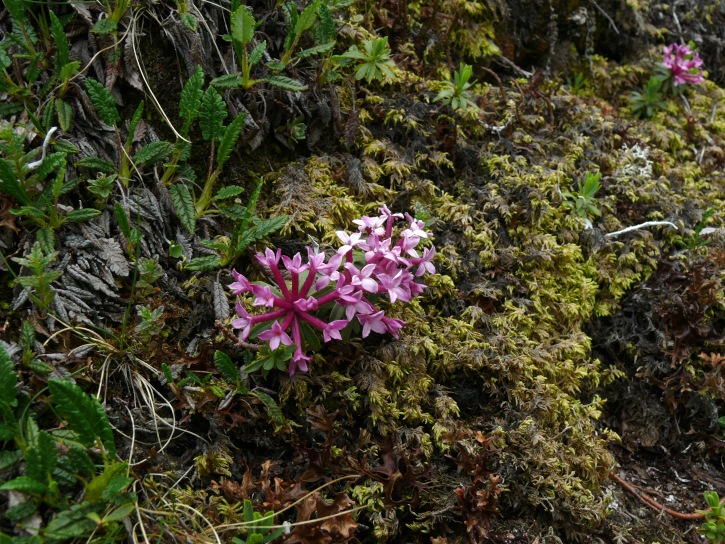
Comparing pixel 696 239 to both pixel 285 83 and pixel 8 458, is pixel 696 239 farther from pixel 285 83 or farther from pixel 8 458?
pixel 8 458

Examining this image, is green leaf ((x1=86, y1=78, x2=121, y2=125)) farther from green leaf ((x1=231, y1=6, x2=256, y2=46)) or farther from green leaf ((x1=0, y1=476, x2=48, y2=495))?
green leaf ((x1=0, y1=476, x2=48, y2=495))

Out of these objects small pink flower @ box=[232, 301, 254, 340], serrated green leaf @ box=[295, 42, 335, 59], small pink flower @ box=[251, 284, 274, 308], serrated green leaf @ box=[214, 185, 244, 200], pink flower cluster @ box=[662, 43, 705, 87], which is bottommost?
small pink flower @ box=[232, 301, 254, 340]

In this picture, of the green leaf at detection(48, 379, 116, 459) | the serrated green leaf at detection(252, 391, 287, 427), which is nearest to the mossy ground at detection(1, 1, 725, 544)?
the serrated green leaf at detection(252, 391, 287, 427)

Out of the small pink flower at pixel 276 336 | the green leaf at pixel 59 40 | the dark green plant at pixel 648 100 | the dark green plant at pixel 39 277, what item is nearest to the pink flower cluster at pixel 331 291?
the small pink flower at pixel 276 336

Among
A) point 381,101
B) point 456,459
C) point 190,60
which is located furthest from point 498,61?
point 456,459

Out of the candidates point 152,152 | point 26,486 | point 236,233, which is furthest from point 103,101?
point 26,486

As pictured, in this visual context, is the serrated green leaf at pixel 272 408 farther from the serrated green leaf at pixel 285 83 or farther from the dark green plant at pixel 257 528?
the serrated green leaf at pixel 285 83
